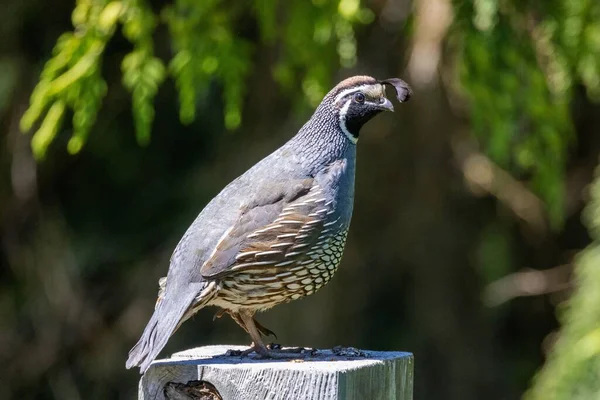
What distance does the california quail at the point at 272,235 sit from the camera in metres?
Answer: 3.22

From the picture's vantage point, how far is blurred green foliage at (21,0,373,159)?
4.29 metres

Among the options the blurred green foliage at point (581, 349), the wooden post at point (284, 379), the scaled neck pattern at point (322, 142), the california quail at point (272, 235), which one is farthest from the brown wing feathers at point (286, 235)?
the blurred green foliage at point (581, 349)

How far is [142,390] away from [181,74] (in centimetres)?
204

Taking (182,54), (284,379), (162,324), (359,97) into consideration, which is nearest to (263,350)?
(162,324)

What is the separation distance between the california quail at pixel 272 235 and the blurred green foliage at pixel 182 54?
3.15ft

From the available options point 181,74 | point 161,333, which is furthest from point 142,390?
point 181,74

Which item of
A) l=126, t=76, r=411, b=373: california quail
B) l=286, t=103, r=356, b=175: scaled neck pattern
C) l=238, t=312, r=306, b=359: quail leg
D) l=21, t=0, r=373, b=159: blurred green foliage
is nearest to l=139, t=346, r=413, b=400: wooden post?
l=238, t=312, r=306, b=359: quail leg

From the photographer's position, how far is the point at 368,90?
11.3 ft

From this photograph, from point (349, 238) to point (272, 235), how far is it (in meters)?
2.54

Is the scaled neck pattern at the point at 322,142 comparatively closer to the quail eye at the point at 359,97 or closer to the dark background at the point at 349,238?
the quail eye at the point at 359,97

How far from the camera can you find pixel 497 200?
20.3 ft

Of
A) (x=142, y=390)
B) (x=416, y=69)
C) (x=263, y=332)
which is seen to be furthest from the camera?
(x=416, y=69)

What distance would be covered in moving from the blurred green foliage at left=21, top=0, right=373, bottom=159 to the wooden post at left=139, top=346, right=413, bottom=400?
184 cm

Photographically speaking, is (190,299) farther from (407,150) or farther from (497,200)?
(497,200)
